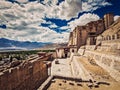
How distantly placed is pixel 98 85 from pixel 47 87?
3662 mm

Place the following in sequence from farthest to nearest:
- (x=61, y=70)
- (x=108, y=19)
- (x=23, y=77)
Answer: (x=108, y=19) < (x=61, y=70) < (x=23, y=77)

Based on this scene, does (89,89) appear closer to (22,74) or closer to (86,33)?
(22,74)

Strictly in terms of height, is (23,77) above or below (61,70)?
above

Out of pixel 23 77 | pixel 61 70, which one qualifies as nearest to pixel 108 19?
pixel 61 70

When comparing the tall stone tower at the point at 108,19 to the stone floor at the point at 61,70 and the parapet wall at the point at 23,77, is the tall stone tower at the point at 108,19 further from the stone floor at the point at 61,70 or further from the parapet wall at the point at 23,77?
the parapet wall at the point at 23,77

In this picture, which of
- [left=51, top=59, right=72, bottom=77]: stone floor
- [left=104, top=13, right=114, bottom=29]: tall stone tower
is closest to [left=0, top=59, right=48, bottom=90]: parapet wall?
[left=51, top=59, right=72, bottom=77]: stone floor

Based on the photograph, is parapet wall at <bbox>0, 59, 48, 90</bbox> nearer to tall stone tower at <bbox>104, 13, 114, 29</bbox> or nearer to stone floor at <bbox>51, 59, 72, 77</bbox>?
stone floor at <bbox>51, 59, 72, 77</bbox>

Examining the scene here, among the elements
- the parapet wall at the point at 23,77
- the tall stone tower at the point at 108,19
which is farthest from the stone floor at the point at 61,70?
the tall stone tower at the point at 108,19

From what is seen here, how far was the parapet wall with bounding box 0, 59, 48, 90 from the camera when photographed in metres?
10.4

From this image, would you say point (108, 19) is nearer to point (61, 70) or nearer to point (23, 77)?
point (61, 70)

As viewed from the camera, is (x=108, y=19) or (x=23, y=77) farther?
(x=108, y=19)

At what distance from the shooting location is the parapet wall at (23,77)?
1035 cm

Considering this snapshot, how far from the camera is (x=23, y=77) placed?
13.0 meters

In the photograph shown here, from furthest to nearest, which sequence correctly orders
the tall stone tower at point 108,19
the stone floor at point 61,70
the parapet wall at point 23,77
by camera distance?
the tall stone tower at point 108,19
the stone floor at point 61,70
the parapet wall at point 23,77
